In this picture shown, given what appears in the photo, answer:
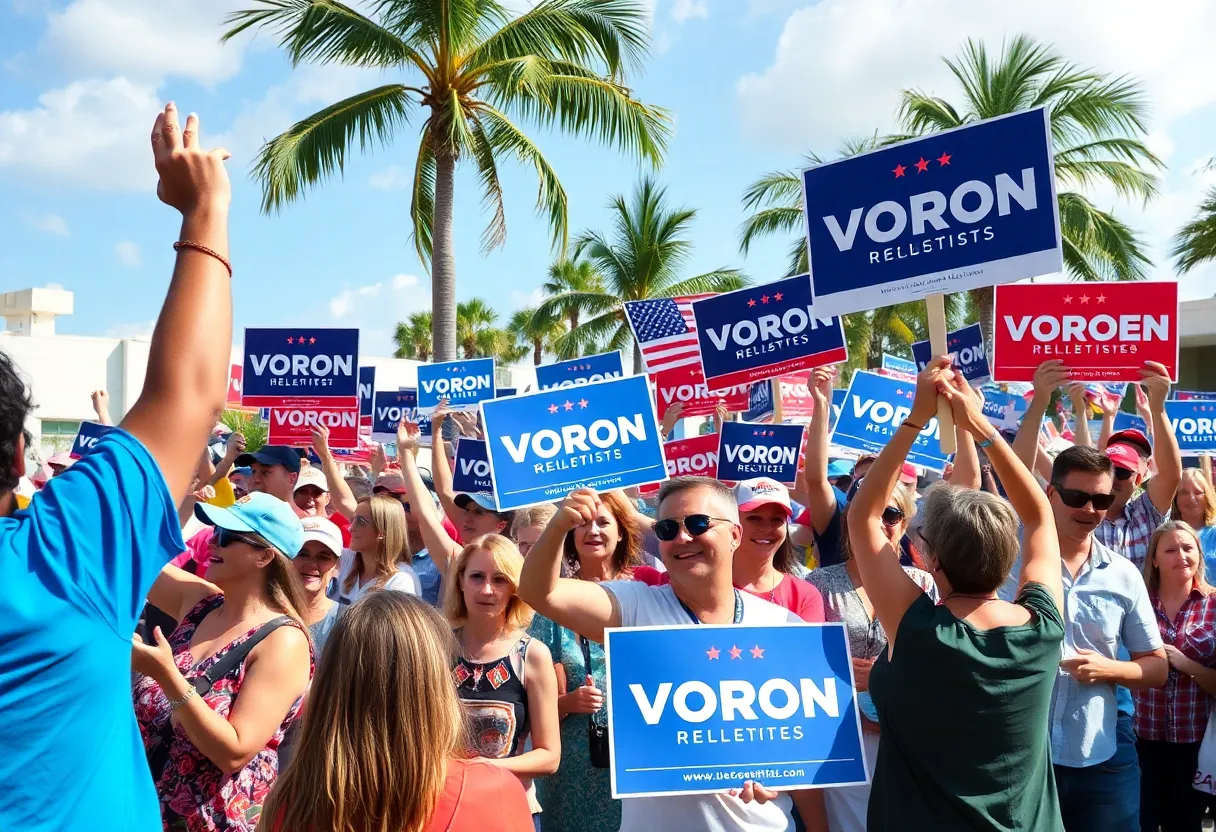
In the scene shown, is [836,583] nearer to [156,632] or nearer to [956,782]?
[956,782]

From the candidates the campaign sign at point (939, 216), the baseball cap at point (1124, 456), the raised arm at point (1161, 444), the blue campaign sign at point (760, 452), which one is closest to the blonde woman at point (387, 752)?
the campaign sign at point (939, 216)

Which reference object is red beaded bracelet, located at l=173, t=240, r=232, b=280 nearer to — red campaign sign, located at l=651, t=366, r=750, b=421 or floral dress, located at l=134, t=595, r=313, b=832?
floral dress, located at l=134, t=595, r=313, b=832

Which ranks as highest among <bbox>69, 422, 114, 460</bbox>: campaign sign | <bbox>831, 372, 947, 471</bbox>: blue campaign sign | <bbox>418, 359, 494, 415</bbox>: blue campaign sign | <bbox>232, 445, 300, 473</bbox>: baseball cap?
<bbox>418, 359, 494, 415</bbox>: blue campaign sign

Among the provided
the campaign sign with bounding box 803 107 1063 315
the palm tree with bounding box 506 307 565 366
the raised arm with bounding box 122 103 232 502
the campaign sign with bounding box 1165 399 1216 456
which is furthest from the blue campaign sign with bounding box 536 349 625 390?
the palm tree with bounding box 506 307 565 366

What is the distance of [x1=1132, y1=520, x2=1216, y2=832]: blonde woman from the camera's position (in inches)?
212

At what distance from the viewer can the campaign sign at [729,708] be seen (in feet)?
11.1

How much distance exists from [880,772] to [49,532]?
7.85 ft

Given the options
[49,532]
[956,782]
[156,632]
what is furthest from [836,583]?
[49,532]

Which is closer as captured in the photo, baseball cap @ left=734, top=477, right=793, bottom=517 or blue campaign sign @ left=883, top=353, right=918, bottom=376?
baseball cap @ left=734, top=477, right=793, bottom=517

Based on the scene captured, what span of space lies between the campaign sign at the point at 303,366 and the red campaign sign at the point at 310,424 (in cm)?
6

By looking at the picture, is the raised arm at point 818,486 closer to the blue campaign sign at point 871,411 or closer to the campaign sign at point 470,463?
the blue campaign sign at point 871,411

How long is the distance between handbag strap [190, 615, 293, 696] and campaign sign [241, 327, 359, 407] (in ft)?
21.4

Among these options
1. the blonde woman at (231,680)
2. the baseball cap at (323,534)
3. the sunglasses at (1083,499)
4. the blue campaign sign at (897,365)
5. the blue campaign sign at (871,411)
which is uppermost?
the blue campaign sign at (897,365)

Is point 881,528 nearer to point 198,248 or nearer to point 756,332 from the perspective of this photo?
point 198,248
